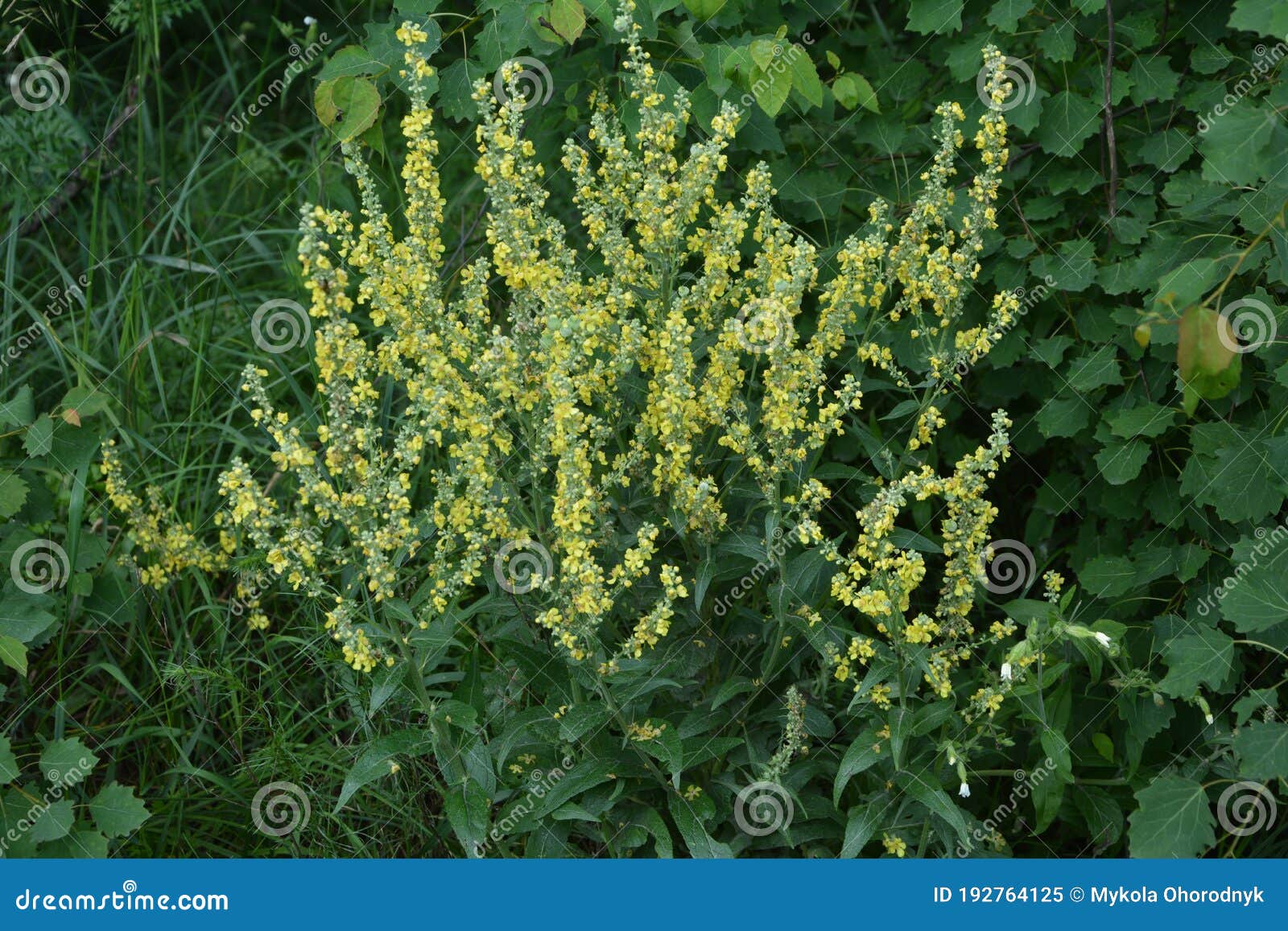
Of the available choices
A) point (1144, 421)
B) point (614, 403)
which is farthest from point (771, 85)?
point (1144, 421)

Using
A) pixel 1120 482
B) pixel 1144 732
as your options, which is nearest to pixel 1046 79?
pixel 1120 482

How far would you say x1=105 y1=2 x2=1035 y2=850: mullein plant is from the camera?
10.8 ft

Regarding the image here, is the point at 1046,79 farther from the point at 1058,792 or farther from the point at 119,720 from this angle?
the point at 119,720

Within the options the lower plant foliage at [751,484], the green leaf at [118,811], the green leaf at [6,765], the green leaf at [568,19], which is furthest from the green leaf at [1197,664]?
the green leaf at [6,765]

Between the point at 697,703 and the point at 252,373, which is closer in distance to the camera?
the point at 252,373

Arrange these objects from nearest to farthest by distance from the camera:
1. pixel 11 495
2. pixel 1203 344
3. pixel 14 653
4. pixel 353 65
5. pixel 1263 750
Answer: pixel 1203 344
pixel 1263 750
pixel 14 653
pixel 11 495
pixel 353 65

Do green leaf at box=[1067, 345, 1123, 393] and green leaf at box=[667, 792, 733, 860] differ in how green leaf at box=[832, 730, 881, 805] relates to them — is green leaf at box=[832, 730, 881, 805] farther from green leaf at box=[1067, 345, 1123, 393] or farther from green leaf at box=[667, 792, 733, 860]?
green leaf at box=[1067, 345, 1123, 393]

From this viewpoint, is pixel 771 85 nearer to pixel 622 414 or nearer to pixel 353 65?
pixel 622 414

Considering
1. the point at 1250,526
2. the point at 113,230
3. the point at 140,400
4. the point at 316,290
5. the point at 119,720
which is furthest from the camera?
the point at 113,230

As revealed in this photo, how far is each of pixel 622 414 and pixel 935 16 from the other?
5.47ft

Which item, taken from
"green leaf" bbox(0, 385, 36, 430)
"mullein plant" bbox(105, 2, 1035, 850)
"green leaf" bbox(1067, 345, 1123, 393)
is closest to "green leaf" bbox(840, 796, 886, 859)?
"mullein plant" bbox(105, 2, 1035, 850)

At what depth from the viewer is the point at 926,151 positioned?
4.81 metres

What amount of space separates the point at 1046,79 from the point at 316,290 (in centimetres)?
282

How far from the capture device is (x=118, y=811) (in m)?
3.76
